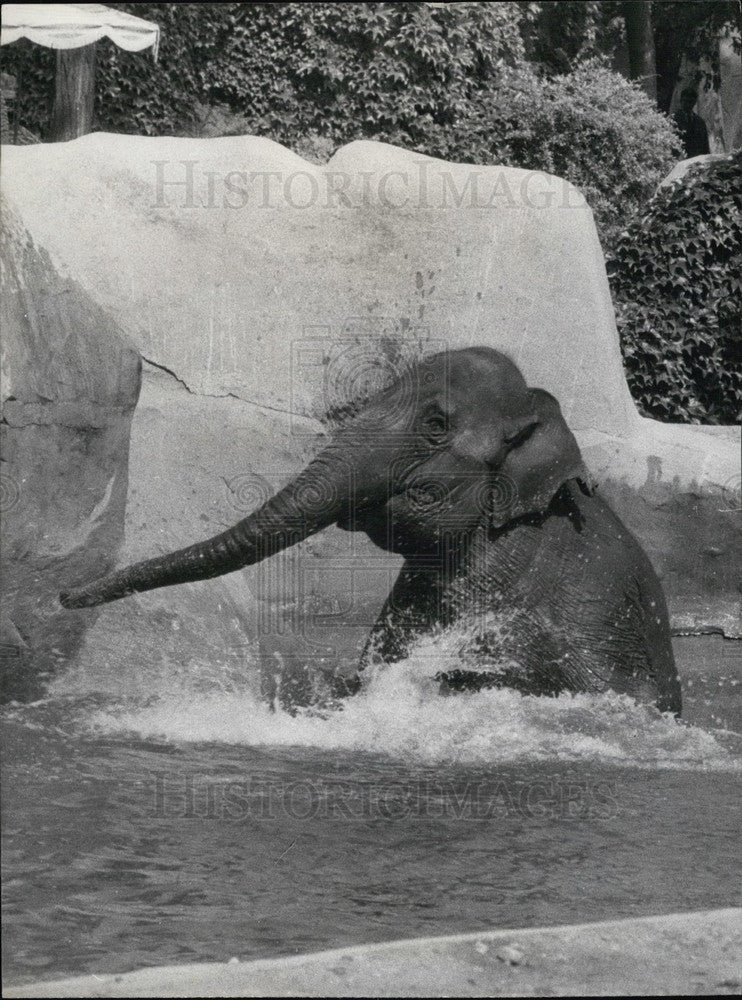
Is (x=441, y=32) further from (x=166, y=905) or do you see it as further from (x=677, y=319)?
(x=166, y=905)

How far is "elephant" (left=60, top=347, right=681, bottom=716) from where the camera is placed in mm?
5617

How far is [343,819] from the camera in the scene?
432cm

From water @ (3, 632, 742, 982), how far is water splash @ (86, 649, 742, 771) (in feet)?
0.04

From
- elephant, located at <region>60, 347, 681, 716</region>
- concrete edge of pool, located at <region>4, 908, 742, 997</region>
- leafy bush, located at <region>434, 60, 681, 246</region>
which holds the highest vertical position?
leafy bush, located at <region>434, 60, 681, 246</region>

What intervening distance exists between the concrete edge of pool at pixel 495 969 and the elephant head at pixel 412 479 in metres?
2.38

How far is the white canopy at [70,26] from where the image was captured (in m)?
9.85

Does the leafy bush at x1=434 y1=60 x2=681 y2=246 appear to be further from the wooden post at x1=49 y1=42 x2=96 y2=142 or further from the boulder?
the boulder

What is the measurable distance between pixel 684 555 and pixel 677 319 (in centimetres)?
337

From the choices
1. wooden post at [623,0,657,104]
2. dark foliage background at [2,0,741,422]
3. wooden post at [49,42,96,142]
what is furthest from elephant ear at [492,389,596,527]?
wooden post at [623,0,657,104]

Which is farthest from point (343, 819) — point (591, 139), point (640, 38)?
point (640, 38)

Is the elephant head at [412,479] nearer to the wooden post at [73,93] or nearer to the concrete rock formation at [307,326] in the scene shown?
the concrete rock formation at [307,326]

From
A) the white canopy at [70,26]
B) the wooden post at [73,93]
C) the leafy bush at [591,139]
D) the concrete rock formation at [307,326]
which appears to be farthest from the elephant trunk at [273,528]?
the wooden post at [73,93]

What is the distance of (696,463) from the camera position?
6.24 metres

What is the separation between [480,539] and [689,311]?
13.3 feet
